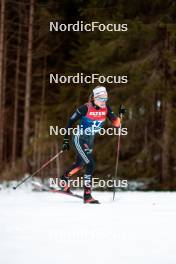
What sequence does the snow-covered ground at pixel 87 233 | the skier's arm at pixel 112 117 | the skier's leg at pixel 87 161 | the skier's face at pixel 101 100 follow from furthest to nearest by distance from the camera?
the skier's arm at pixel 112 117
the skier's leg at pixel 87 161
the skier's face at pixel 101 100
the snow-covered ground at pixel 87 233

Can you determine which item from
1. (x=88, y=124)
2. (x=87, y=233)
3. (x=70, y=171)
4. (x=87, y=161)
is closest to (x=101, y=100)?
(x=88, y=124)

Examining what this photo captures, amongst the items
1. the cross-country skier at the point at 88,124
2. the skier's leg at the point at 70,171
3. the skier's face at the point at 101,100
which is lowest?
the skier's leg at the point at 70,171

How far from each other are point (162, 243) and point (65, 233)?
4.07ft

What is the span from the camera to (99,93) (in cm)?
854

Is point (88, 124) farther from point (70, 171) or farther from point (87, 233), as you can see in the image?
point (87, 233)

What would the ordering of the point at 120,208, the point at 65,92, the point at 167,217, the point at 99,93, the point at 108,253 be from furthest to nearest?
the point at 65,92
the point at 99,93
the point at 120,208
the point at 167,217
the point at 108,253

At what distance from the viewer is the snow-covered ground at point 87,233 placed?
4527 mm

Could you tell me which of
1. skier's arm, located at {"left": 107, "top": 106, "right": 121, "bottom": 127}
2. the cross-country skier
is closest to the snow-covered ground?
the cross-country skier

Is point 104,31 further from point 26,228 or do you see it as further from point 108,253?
point 108,253

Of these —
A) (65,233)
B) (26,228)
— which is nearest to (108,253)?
(65,233)

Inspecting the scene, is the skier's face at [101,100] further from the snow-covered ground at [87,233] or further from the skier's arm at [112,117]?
the snow-covered ground at [87,233]

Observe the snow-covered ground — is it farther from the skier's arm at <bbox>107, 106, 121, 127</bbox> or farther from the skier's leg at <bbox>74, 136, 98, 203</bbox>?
the skier's arm at <bbox>107, 106, 121, 127</bbox>

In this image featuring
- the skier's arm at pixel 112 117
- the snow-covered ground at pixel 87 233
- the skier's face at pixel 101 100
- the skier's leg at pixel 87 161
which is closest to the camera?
the snow-covered ground at pixel 87 233

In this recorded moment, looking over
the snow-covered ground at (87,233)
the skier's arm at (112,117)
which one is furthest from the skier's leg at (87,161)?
the skier's arm at (112,117)
